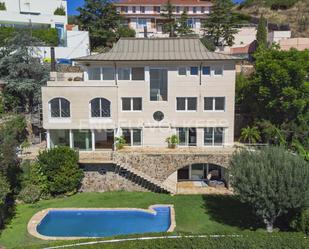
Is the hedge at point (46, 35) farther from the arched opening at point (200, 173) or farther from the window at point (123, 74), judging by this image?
the arched opening at point (200, 173)

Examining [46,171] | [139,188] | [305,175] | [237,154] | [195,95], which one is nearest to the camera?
[305,175]

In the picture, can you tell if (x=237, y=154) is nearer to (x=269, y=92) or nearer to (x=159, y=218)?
(x=159, y=218)

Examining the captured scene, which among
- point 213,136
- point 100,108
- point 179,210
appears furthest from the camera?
point 213,136

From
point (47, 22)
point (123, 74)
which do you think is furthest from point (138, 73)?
point (47, 22)

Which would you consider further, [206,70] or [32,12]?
[32,12]

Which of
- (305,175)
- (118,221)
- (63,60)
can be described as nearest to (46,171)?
(118,221)

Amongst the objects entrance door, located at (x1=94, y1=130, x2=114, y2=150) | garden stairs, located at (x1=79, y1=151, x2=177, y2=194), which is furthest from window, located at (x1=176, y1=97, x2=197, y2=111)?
garden stairs, located at (x1=79, y1=151, x2=177, y2=194)

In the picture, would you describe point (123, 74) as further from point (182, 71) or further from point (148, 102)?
point (182, 71)
